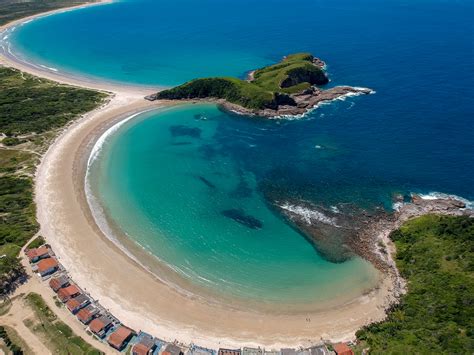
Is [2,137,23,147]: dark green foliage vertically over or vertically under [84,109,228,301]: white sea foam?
over

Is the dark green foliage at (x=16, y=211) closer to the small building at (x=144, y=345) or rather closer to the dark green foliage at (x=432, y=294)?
the small building at (x=144, y=345)

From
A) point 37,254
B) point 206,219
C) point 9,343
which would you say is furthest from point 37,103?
point 9,343

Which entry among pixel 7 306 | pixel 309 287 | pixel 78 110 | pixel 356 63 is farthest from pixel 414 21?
pixel 7 306

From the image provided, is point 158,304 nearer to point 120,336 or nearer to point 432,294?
point 120,336

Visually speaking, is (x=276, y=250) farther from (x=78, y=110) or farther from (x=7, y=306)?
(x=78, y=110)

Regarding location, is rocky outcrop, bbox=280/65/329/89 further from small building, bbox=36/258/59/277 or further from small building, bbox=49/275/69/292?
small building, bbox=49/275/69/292

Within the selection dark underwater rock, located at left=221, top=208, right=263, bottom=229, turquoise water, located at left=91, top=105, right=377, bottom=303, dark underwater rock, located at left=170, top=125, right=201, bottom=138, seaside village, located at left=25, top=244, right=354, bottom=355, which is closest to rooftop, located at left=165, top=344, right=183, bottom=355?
seaside village, located at left=25, top=244, right=354, bottom=355
